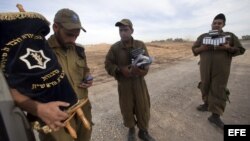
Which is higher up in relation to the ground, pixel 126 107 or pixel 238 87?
pixel 126 107

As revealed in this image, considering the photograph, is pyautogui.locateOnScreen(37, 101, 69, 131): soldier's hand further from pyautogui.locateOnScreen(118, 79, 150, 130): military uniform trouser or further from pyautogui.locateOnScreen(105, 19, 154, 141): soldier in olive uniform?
pyautogui.locateOnScreen(118, 79, 150, 130): military uniform trouser

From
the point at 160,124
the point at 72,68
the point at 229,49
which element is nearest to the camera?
the point at 72,68

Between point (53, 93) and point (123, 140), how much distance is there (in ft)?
9.34

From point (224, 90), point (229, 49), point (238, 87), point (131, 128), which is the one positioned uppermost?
point (229, 49)

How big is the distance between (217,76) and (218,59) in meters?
0.33

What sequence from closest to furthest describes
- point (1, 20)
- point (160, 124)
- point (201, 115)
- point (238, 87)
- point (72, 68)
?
point (1, 20)
point (72, 68)
point (160, 124)
point (201, 115)
point (238, 87)

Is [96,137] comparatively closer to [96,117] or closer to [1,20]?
[96,117]

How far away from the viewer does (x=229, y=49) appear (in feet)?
13.6

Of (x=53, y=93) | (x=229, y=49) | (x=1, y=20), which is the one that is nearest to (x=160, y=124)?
(x=229, y=49)

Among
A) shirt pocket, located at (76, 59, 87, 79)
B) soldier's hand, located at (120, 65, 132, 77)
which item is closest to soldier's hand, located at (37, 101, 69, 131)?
shirt pocket, located at (76, 59, 87, 79)

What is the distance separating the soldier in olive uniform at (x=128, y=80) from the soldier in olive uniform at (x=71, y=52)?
1.01 metres

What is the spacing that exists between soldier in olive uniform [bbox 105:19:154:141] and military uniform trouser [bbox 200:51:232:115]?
4.90 feet

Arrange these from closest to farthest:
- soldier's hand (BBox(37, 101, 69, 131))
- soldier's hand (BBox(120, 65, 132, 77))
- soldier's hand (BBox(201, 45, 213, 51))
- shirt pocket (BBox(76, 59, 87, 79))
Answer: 1. soldier's hand (BBox(37, 101, 69, 131))
2. shirt pocket (BBox(76, 59, 87, 79))
3. soldier's hand (BBox(120, 65, 132, 77))
4. soldier's hand (BBox(201, 45, 213, 51))

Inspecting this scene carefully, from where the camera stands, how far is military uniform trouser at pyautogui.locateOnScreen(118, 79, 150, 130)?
360cm
